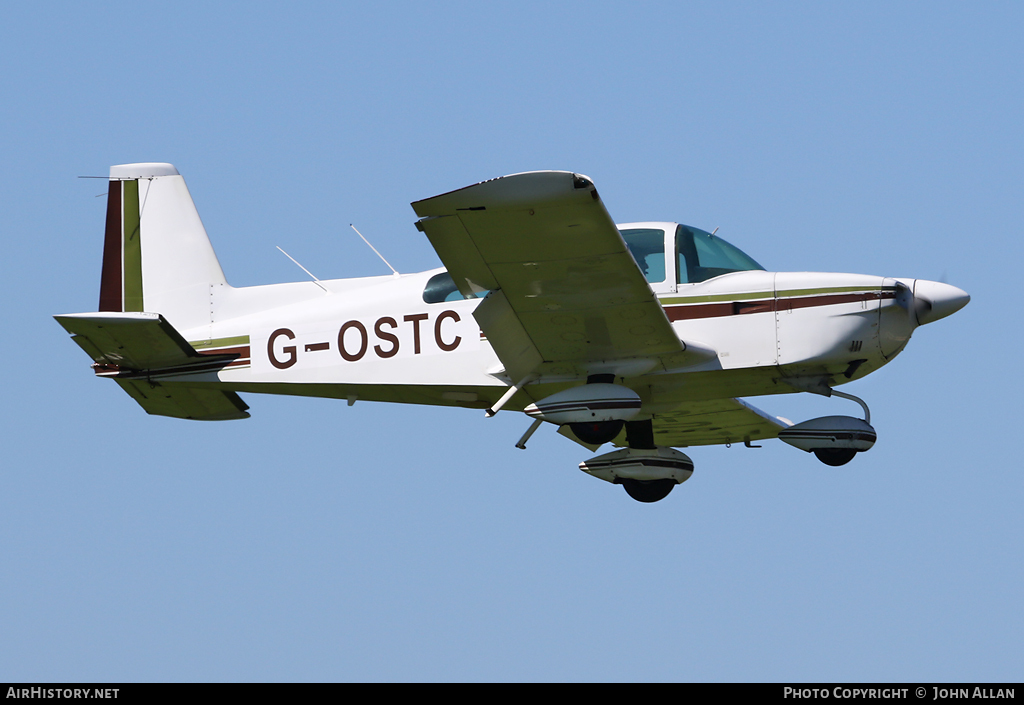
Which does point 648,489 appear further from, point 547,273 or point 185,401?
point 185,401

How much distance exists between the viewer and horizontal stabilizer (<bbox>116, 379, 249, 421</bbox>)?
1180 centimetres

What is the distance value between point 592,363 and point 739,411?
2.46 m

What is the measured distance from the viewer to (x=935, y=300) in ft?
33.3

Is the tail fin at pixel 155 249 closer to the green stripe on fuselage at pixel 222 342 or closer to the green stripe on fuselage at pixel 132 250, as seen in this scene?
the green stripe on fuselage at pixel 132 250

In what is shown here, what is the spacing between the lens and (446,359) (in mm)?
10977

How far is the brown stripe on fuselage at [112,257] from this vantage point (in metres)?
12.6

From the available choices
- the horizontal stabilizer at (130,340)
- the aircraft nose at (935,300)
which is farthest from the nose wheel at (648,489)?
the horizontal stabilizer at (130,340)

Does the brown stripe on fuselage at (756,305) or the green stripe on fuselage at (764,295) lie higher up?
the green stripe on fuselage at (764,295)

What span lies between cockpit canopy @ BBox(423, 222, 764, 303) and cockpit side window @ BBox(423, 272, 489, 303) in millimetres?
519

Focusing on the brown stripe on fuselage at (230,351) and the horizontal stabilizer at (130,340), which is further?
the brown stripe on fuselage at (230,351)

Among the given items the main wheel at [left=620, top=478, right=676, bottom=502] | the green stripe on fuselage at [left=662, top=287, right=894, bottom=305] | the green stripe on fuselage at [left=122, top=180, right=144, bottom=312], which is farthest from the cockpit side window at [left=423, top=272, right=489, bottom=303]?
the green stripe on fuselage at [left=122, top=180, right=144, bottom=312]

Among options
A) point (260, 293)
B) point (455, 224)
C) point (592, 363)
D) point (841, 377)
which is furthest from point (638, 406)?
point (260, 293)

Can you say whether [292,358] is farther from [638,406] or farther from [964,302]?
[964,302]

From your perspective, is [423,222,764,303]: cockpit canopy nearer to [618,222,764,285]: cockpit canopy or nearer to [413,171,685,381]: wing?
[618,222,764,285]: cockpit canopy
